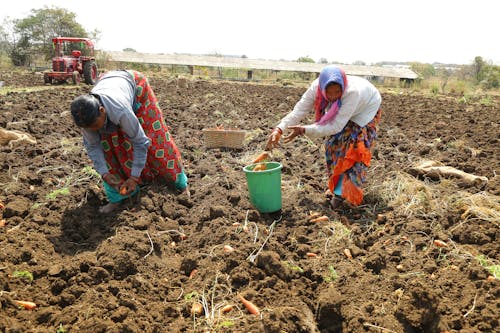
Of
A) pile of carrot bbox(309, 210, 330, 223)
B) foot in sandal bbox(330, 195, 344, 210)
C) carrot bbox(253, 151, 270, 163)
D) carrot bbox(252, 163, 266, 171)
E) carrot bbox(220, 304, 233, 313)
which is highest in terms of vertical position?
carrot bbox(253, 151, 270, 163)

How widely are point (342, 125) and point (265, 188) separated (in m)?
0.93

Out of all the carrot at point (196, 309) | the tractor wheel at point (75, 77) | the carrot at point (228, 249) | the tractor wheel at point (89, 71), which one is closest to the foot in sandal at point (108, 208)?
the carrot at point (228, 249)

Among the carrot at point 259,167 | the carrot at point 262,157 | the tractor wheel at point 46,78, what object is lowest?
the carrot at point 259,167

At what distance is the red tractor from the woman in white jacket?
1452cm

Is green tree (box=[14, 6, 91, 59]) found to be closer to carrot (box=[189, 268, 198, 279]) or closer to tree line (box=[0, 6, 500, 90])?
tree line (box=[0, 6, 500, 90])

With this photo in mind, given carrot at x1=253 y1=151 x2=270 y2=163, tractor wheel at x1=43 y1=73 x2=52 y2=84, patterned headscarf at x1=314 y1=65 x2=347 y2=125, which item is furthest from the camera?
tractor wheel at x1=43 y1=73 x2=52 y2=84

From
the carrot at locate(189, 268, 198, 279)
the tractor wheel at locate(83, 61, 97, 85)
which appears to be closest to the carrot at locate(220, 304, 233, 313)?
the carrot at locate(189, 268, 198, 279)

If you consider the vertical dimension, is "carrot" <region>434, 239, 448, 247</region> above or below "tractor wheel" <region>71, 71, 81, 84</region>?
below

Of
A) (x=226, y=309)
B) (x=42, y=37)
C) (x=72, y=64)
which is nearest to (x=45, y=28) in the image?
(x=42, y=37)

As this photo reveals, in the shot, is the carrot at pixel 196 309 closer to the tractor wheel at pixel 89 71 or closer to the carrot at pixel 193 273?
the carrot at pixel 193 273

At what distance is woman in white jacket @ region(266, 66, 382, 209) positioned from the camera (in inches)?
146

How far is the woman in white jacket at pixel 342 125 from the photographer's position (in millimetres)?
3711

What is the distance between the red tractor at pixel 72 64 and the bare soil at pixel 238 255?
11806 millimetres

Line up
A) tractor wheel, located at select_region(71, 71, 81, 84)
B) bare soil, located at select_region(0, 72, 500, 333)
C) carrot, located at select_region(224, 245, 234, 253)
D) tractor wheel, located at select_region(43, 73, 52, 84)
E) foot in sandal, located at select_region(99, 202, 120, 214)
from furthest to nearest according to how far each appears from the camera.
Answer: tractor wheel, located at select_region(71, 71, 81, 84), tractor wheel, located at select_region(43, 73, 52, 84), foot in sandal, located at select_region(99, 202, 120, 214), carrot, located at select_region(224, 245, 234, 253), bare soil, located at select_region(0, 72, 500, 333)
